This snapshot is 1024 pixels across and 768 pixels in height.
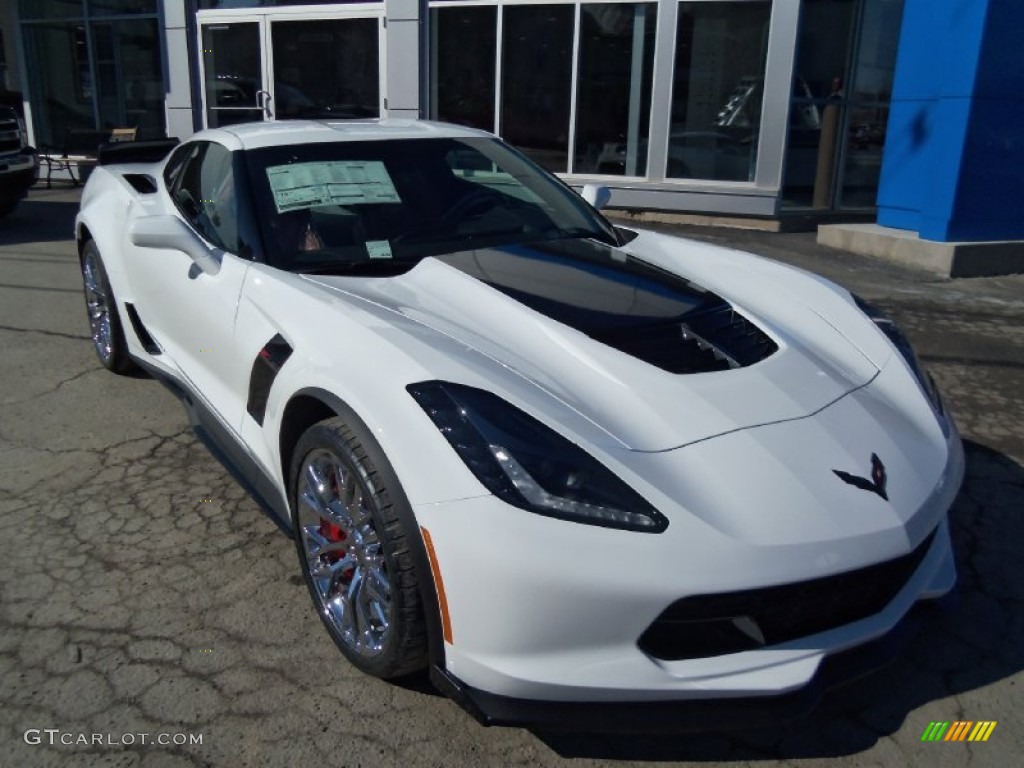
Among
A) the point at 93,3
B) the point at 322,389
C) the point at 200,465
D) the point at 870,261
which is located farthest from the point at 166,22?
the point at 322,389

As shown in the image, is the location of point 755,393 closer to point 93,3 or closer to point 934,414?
point 934,414

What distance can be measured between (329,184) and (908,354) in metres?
2.18

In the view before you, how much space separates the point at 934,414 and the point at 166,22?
1360 cm

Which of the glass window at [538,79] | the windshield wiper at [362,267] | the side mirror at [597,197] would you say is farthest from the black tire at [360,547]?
the glass window at [538,79]

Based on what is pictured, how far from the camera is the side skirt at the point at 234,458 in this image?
2.91 metres

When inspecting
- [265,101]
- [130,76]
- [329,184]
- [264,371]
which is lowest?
[264,371]

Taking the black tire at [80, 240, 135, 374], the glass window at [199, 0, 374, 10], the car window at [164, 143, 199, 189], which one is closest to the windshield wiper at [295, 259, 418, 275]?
the car window at [164, 143, 199, 189]

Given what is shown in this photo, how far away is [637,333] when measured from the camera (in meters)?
2.75

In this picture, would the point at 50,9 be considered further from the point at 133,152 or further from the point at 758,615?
the point at 758,615

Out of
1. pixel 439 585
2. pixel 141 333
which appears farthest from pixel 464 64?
pixel 439 585

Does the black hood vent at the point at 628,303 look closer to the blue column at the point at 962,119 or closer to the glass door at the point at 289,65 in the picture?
the blue column at the point at 962,119

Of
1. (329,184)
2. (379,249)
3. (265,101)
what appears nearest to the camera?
(379,249)

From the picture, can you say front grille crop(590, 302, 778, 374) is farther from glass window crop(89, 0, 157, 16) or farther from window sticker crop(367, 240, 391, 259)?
glass window crop(89, 0, 157, 16)

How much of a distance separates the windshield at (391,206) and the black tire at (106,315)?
1.63 meters
